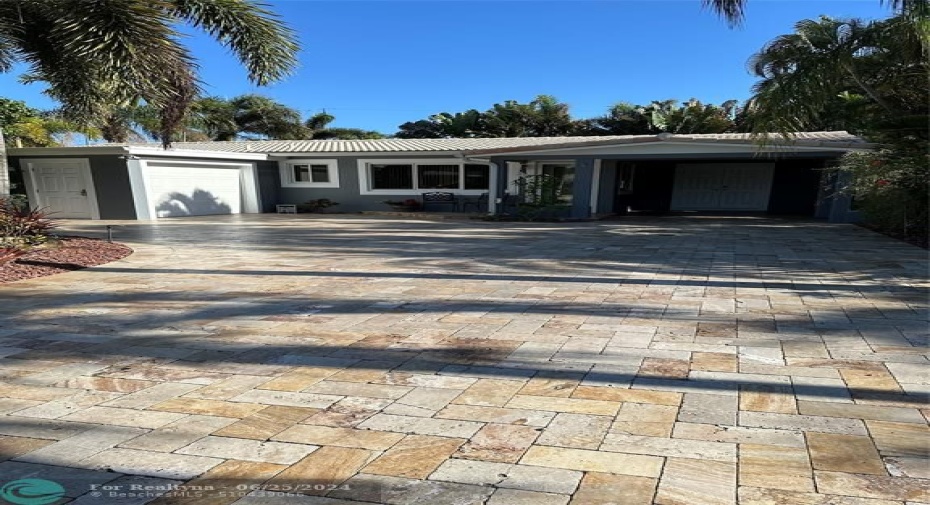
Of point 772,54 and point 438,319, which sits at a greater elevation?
point 772,54

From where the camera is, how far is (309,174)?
19750mm

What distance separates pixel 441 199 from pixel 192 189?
862cm

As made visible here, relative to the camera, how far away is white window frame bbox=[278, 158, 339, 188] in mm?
19156

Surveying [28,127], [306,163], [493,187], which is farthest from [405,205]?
[28,127]

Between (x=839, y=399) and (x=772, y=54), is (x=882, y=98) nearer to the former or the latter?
(x=772, y=54)

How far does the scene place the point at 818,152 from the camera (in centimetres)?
1229

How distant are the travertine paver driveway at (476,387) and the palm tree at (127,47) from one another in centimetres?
305

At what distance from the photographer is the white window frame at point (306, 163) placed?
62.8 feet

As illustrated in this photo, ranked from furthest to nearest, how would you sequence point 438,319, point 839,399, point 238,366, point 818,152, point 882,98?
point 818,152, point 882,98, point 438,319, point 238,366, point 839,399

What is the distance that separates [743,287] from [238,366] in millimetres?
5108

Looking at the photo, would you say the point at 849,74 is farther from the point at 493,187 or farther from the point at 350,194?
the point at 350,194

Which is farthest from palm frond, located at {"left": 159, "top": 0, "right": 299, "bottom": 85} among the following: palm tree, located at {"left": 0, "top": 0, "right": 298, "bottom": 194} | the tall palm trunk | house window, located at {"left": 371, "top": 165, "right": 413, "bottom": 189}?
house window, located at {"left": 371, "top": 165, "right": 413, "bottom": 189}

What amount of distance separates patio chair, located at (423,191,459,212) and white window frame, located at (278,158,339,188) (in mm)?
3704

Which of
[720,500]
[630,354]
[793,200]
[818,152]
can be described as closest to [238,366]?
[630,354]
